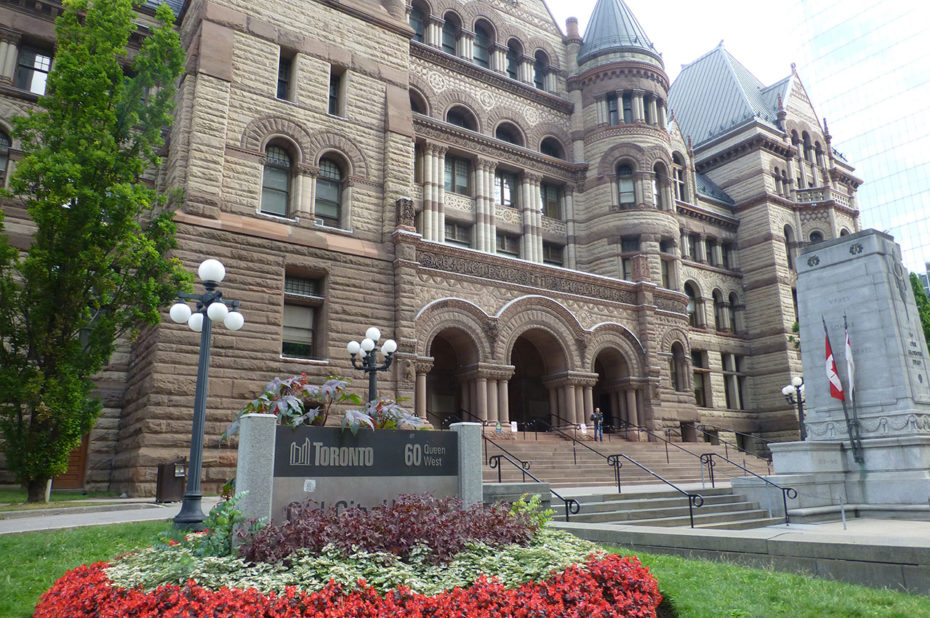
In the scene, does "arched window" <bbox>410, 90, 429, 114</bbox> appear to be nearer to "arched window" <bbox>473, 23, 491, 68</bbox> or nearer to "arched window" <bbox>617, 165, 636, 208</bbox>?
"arched window" <bbox>473, 23, 491, 68</bbox>

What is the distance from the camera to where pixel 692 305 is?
40562 millimetres

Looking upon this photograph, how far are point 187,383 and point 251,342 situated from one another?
211cm

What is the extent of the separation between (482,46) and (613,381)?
18312 millimetres

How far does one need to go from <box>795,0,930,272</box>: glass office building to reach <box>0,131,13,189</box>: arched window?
8497 cm

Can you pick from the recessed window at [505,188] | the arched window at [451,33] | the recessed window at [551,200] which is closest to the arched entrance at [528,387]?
the recessed window at [505,188]

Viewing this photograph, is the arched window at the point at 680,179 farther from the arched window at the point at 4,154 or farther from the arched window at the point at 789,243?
the arched window at the point at 4,154

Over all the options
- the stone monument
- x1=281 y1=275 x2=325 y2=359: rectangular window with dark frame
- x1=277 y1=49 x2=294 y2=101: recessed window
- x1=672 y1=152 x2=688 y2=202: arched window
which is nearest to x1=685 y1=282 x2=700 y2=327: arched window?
x1=672 y1=152 x2=688 y2=202: arched window

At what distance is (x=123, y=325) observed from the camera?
16.3 metres

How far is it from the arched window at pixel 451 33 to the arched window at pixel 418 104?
3988mm

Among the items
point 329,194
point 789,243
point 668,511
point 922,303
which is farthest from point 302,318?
point 789,243

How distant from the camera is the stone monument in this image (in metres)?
15.5

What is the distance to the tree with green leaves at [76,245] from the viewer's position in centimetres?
1469

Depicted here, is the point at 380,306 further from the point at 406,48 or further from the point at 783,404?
the point at 783,404

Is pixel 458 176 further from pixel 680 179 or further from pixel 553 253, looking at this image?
pixel 680 179
